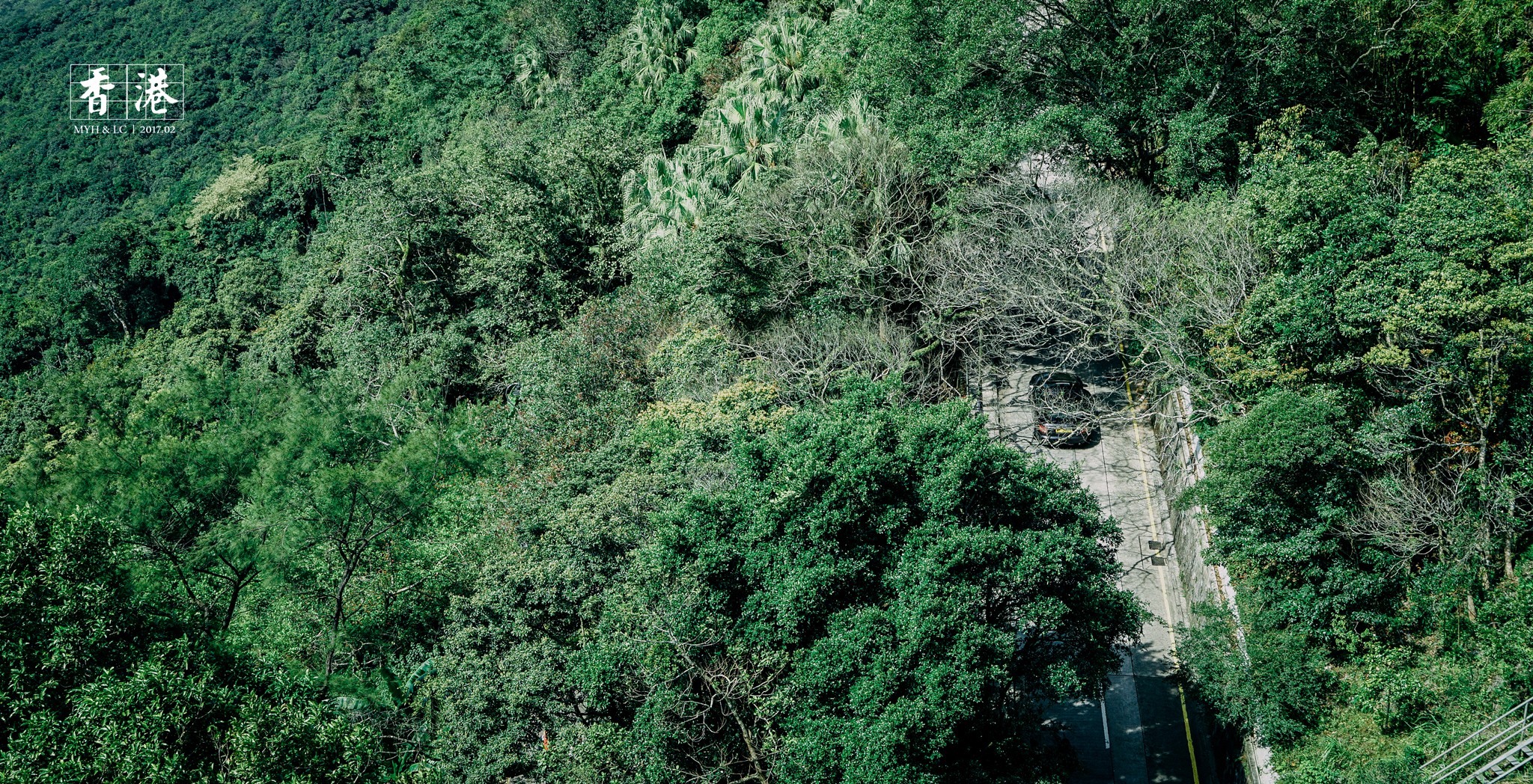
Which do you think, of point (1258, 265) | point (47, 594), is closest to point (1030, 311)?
point (1258, 265)

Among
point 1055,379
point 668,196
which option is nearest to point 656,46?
point 668,196

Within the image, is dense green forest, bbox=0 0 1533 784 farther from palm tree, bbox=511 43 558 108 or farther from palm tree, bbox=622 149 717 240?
palm tree, bbox=511 43 558 108

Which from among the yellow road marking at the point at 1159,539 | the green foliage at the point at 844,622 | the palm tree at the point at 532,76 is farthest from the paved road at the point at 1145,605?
the palm tree at the point at 532,76

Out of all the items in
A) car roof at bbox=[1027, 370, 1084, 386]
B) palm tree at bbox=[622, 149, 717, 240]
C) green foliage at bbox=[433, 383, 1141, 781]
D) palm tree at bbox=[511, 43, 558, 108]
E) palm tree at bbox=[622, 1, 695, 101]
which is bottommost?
green foliage at bbox=[433, 383, 1141, 781]

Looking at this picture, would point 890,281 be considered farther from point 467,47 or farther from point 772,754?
point 467,47

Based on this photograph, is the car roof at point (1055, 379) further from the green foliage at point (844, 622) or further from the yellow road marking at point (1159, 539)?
the green foliage at point (844, 622)

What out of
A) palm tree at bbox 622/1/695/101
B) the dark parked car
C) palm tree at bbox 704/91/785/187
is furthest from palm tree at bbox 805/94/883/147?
palm tree at bbox 622/1/695/101

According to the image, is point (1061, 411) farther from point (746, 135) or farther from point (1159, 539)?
point (746, 135)
